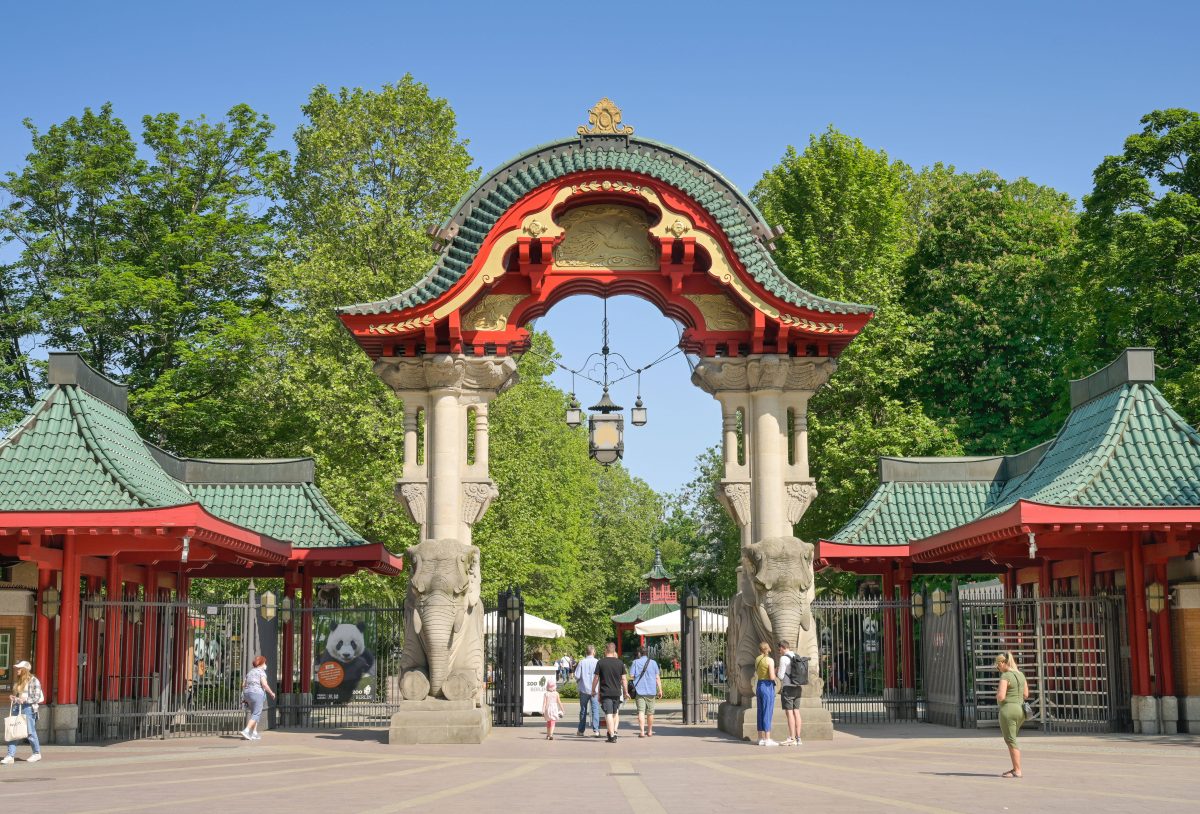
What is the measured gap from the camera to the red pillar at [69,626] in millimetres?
22375

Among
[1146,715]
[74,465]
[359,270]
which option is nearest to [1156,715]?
[1146,715]

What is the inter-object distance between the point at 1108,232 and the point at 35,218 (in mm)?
32684

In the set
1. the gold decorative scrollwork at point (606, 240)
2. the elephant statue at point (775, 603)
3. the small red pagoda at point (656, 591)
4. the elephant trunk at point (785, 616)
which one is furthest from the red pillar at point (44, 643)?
the small red pagoda at point (656, 591)

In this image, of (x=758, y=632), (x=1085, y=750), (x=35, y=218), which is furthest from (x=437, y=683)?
(x=35, y=218)

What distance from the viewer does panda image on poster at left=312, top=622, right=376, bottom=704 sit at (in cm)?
2747

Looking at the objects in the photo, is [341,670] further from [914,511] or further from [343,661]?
[914,511]

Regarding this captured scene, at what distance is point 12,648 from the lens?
22406 millimetres

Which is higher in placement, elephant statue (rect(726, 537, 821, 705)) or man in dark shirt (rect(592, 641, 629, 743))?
elephant statue (rect(726, 537, 821, 705))

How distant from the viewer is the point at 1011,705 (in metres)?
16.8

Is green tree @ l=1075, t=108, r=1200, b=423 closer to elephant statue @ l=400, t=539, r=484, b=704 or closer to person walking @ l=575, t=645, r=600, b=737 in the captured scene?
person walking @ l=575, t=645, r=600, b=737

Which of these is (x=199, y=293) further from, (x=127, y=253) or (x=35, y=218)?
(x=35, y=218)

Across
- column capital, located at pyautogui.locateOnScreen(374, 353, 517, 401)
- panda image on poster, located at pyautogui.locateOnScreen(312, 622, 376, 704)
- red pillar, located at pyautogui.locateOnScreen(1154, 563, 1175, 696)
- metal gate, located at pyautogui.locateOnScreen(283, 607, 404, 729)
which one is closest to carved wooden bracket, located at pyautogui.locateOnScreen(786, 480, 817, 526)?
column capital, located at pyautogui.locateOnScreen(374, 353, 517, 401)

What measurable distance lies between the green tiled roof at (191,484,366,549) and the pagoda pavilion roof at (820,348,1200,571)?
10646 millimetres

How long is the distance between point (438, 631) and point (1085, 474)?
1153cm
